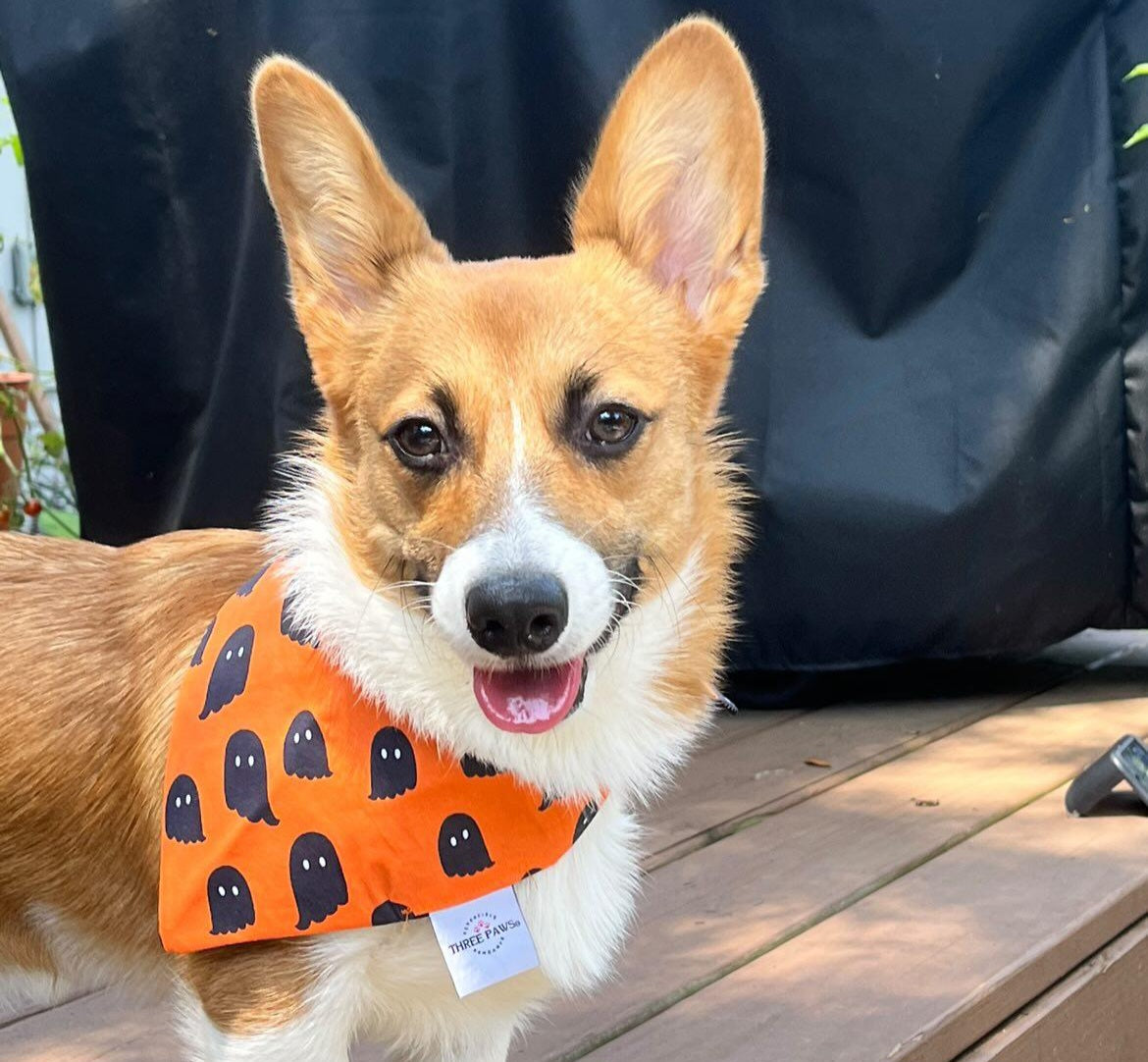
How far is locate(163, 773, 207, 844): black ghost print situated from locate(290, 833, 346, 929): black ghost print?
0.14 meters

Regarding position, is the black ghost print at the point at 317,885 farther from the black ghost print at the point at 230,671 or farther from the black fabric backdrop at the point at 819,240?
the black fabric backdrop at the point at 819,240

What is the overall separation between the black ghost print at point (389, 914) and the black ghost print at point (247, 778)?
16 cm

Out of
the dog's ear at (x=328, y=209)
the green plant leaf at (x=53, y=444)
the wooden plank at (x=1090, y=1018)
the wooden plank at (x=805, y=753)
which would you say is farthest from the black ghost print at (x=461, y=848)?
the green plant leaf at (x=53, y=444)

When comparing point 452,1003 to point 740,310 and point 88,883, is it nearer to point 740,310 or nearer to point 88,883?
point 88,883

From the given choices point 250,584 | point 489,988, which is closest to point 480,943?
point 489,988

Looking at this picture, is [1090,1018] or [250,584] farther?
[1090,1018]

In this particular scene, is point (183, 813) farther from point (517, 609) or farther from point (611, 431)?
point (611, 431)

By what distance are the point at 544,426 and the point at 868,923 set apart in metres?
1.11

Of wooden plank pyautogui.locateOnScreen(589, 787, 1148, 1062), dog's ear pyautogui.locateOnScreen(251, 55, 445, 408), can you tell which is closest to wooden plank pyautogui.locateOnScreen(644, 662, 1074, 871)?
wooden plank pyautogui.locateOnScreen(589, 787, 1148, 1062)

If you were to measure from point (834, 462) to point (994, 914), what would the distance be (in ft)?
4.27

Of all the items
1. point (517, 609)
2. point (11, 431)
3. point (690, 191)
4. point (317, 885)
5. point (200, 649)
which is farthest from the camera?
point (11, 431)

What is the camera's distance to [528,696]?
153cm

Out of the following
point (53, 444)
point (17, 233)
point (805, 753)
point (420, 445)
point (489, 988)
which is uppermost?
point (17, 233)

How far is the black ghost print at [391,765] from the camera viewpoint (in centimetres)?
158
